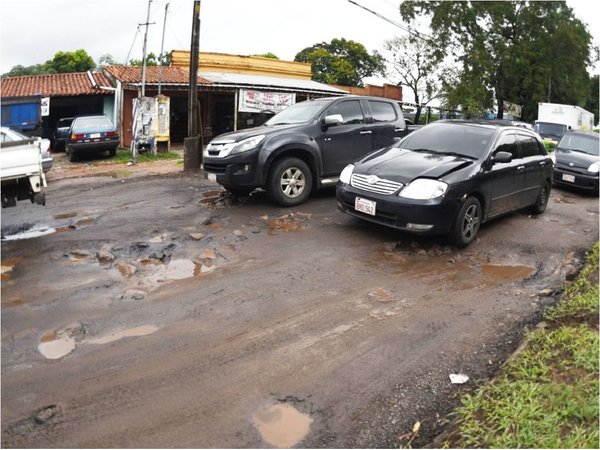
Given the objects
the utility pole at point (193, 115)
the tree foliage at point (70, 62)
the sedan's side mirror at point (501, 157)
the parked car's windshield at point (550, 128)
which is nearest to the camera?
the sedan's side mirror at point (501, 157)

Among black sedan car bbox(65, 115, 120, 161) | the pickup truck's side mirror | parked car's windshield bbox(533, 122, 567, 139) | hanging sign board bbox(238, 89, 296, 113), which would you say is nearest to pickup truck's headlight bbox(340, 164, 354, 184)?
the pickup truck's side mirror

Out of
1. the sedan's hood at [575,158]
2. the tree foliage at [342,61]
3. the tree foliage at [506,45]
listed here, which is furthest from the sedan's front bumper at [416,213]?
the tree foliage at [342,61]

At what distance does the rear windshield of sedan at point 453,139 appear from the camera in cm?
674

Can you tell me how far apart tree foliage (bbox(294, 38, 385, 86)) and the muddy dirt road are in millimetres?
36381

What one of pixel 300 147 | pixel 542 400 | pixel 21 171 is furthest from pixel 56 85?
pixel 542 400

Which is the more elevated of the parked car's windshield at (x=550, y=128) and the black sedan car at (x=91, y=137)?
the parked car's windshield at (x=550, y=128)

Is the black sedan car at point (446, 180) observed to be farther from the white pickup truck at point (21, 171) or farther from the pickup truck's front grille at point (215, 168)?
the white pickup truck at point (21, 171)

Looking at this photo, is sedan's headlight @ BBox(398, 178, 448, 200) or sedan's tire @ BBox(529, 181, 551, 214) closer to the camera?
sedan's headlight @ BBox(398, 178, 448, 200)

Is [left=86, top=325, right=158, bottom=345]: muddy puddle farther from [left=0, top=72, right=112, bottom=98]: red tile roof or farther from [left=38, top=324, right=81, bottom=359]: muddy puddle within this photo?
[left=0, top=72, right=112, bottom=98]: red tile roof

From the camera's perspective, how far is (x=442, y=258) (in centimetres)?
602

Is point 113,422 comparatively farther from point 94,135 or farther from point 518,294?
point 94,135

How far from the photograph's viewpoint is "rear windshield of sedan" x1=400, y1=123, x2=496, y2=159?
674 centimetres

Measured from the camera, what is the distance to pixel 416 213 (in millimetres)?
5824

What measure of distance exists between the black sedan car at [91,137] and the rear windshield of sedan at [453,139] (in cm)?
1275
